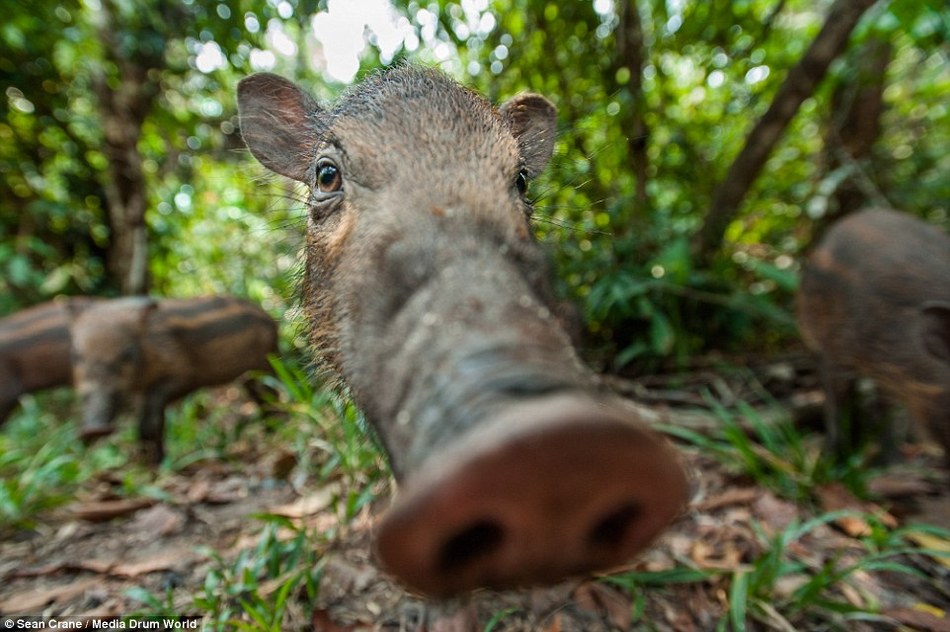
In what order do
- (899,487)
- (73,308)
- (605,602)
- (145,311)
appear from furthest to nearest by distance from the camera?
(73,308), (145,311), (899,487), (605,602)

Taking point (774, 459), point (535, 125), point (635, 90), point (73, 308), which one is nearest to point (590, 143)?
point (635, 90)

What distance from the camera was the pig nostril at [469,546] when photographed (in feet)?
2.53

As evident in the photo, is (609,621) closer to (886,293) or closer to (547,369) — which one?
(547,369)

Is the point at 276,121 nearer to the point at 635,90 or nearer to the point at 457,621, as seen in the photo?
the point at 457,621

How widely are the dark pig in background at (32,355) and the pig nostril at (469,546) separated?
5781 millimetres

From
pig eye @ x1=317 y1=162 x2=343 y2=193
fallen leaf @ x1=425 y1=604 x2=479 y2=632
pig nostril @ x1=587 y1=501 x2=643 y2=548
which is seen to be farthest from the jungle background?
pig nostril @ x1=587 y1=501 x2=643 y2=548

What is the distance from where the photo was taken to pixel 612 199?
15.1 ft

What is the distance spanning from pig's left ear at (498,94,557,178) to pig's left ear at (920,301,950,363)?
86.9 inches

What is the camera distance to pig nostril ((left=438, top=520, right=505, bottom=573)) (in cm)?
77

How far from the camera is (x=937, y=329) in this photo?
2990 millimetres

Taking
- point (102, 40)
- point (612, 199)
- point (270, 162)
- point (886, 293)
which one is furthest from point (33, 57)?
point (886, 293)

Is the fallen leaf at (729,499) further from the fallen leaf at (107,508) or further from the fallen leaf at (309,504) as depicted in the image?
the fallen leaf at (107,508)

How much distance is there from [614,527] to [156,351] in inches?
194

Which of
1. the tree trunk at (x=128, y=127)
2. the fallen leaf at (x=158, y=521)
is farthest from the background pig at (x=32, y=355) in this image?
the fallen leaf at (x=158, y=521)
